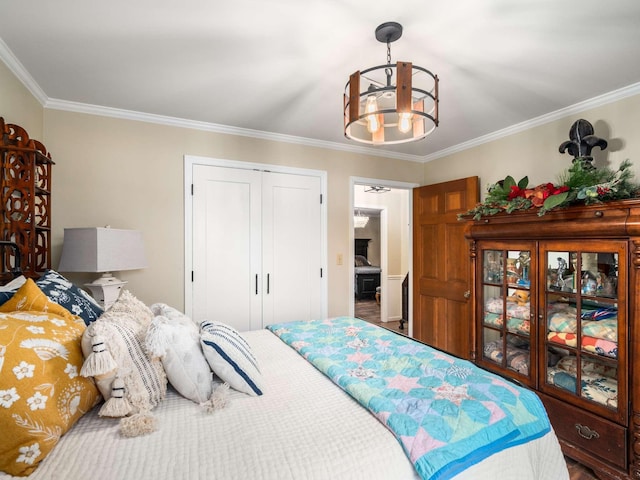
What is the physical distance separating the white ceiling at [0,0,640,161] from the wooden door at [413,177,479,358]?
100 cm

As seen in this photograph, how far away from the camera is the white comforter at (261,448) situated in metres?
0.94

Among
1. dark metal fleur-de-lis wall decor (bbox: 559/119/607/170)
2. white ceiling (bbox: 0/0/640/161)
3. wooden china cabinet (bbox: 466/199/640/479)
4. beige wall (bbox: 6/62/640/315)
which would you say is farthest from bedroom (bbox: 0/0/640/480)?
wooden china cabinet (bbox: 466/199/640/479)

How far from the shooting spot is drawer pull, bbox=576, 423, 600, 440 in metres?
1.97

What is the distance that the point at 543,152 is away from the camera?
9.48 ft

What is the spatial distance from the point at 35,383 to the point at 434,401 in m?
1.32

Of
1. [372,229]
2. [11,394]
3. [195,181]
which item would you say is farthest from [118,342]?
[372,229]

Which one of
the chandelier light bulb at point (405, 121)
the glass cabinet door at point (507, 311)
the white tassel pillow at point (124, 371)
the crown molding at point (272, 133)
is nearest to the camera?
the white tassel pillow at point (124, 371)

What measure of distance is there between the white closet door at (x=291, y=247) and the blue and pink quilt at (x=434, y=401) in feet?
4.76

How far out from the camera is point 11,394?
91cm

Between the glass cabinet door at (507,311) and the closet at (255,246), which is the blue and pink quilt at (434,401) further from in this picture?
the closet at (255,246)


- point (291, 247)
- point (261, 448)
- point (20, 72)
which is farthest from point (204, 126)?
point (261, 448)

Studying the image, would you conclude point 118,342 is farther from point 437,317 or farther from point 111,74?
point 437,317

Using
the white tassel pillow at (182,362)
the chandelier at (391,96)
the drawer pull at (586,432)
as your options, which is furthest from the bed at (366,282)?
the white tassel pillow at (182,362)

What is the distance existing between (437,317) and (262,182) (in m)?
2.41
